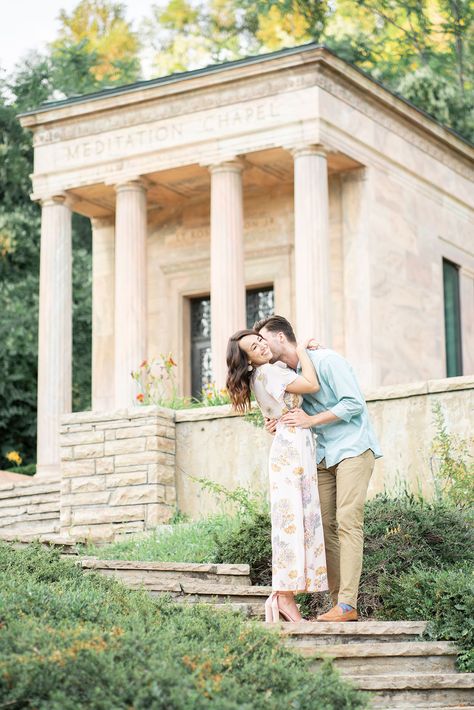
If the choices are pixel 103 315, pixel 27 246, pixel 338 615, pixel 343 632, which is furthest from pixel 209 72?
pixel 343 632

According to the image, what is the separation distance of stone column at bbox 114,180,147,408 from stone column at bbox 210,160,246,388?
64.4 inches

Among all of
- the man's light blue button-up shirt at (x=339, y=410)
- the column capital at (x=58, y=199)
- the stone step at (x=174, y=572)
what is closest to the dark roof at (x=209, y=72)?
the column capital at (x=58, y=199)

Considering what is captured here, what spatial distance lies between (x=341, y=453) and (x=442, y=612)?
128 cm

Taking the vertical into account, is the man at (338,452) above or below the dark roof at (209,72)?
below

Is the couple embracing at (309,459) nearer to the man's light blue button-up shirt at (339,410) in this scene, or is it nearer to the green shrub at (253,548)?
the man's light blue button-up shirt at (339,410)

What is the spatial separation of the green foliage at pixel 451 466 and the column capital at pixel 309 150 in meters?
9.61

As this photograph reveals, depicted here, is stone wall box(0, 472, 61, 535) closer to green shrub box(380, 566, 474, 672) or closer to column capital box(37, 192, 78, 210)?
column capital box(37, 192, 78, 210)

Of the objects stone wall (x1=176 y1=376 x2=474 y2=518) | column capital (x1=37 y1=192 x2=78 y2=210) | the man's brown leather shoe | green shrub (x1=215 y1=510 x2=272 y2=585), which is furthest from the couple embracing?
column capital (x1=37 y1=192 x2=78 y2=210)

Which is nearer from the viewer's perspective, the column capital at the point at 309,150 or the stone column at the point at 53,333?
the column capital at the point at 309,150

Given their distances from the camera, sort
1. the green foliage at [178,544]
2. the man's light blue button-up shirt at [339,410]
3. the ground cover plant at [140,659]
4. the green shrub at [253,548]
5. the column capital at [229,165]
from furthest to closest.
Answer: the column capital at [229,165] → the green foliage at [178,544] → the green shrub at [253,548] → the man's light blue button-up shirt at [339,410] → the ground cover plant at [140,659]

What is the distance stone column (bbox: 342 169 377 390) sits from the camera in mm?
23172

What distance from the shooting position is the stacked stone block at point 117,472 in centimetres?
1499

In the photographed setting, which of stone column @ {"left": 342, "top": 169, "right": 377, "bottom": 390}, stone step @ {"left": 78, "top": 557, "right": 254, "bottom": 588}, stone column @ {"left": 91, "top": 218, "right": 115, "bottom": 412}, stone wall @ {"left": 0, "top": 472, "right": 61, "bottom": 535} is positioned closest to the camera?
stone step @ {"left": 78, "top": 557, "right": 254, "bottom": 588}

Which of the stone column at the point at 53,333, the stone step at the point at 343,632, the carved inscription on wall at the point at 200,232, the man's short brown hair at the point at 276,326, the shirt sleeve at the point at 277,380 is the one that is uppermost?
the carved inscription on wall at the point at 200,232
